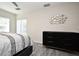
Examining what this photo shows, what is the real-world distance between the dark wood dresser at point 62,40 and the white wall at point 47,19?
24 centimetres

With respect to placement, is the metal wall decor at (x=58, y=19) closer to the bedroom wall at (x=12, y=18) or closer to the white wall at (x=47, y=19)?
the white wall at (x=47, y=19)

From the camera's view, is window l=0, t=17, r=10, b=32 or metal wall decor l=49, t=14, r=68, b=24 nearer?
window l=0, t=17, r=10, b=32

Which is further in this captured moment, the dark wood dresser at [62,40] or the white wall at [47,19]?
the dark wood dresser at [62,40]

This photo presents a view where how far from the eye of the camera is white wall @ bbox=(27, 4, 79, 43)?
197 centimetres

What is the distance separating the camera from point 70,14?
8.46ft

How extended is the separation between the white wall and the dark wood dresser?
238 mm

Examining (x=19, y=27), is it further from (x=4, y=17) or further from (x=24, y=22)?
(x=4, y=17)

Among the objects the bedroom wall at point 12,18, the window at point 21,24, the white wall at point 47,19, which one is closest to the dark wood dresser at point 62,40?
the white wall at point 47,19

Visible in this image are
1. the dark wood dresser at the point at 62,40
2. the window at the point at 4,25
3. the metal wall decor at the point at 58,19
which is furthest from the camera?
the dark wood dresser at the point at 62,40

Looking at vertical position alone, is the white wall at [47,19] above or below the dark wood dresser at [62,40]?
above

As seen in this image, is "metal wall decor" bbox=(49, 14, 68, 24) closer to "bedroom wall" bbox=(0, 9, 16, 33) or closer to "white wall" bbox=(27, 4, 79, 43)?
"white wall" bbox=(27, 4, 79, 43)

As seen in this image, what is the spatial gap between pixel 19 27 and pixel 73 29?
203 centimetres

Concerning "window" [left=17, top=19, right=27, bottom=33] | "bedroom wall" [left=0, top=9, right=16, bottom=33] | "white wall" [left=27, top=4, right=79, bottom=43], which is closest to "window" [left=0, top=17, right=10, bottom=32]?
"bedroom wall" [left=0, top=9, right=16, bottom=33]

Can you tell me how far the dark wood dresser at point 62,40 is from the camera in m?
2.84
